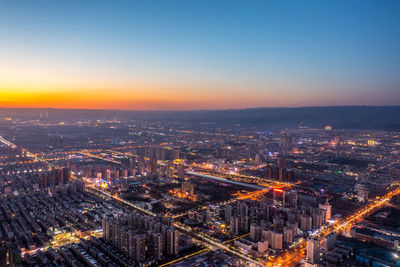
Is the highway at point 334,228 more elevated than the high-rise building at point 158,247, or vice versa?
the high-rise building at point 158,247

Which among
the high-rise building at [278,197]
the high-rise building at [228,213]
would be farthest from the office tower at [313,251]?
the high-rise building at [278,197]

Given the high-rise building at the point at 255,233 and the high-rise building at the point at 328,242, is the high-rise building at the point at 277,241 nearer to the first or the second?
the high-rise building at the point at 255,233

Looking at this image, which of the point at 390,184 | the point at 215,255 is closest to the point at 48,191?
the point at 215,255

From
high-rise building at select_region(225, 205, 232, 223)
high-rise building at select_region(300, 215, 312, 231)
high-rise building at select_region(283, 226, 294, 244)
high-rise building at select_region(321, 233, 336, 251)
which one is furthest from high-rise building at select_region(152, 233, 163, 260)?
high-rise building at select_region(300, 215, 312, 231)

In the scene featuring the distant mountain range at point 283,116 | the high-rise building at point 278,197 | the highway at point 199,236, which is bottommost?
the highway at point 199,236

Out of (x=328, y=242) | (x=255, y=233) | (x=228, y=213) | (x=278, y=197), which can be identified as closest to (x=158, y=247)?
(x=255, y=233)

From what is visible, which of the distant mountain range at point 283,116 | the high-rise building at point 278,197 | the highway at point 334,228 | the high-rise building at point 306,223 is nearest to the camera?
the highway at point 334,228

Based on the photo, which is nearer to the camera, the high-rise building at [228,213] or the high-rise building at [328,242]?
the high-rise building at [328,242]

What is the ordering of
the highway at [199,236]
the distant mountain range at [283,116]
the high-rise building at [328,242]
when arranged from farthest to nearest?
the distant mountain range at [283,116] < the high-rise building at [328,242] < the highway at [199,236]
